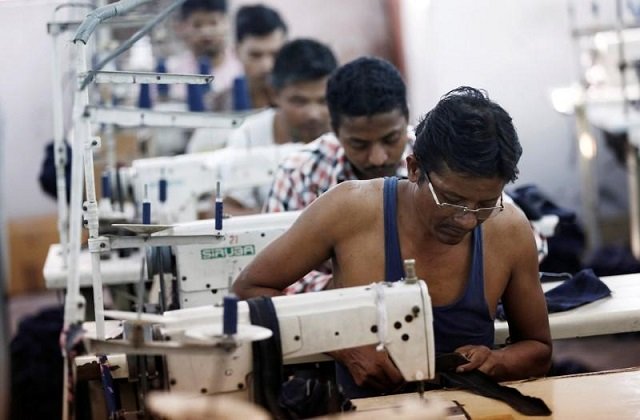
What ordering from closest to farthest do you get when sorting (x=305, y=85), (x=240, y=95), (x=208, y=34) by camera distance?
(x=305, y=85) < (x=240, y=95) < (x=208, y=34)

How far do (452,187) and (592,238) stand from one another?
4.30 metres

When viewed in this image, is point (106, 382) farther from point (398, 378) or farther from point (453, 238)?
point (453, 238)

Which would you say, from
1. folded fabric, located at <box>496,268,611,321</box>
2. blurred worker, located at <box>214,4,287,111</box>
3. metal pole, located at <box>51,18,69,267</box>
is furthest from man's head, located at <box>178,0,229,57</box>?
folded fabric, located at <box>496,268,611,321</box>

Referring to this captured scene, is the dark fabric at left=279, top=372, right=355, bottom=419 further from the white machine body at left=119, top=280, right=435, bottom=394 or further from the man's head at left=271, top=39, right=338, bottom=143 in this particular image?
the man's head at left=271, top=39, right=338, bottom=143

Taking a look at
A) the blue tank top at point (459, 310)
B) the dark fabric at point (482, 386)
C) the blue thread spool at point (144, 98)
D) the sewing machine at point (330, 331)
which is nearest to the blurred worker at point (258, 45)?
the blue thread spool at point (144, 98)

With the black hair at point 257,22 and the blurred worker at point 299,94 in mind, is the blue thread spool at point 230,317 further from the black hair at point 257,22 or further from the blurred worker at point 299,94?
the black hair at point 257,22

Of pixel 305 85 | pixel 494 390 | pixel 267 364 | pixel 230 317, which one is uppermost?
pixel 305 85

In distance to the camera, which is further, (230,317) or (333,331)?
(333,331)

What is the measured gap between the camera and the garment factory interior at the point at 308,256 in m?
2.17

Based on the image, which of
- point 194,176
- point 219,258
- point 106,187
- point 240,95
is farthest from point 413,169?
point 240,95

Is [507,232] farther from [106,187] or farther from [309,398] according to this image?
[106,187]

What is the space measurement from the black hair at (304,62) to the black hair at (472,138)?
75.0 inches

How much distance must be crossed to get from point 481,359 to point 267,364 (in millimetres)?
540

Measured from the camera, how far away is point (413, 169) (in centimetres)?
253
